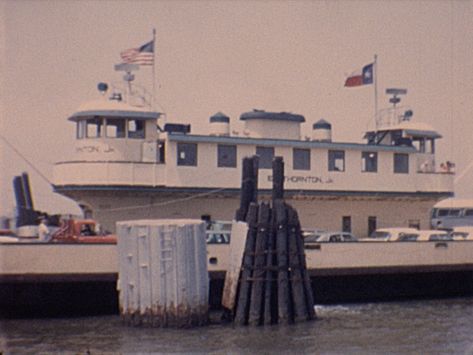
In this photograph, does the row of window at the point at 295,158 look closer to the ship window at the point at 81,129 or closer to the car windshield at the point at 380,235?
the car windshield at the point at 380,235

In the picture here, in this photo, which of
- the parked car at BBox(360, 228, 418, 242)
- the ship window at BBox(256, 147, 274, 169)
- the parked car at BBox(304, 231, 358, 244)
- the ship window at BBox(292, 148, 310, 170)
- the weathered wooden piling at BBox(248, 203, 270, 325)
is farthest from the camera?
the ship window at BBox(292, 148, 310, 170)

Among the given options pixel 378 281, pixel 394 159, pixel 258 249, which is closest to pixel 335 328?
pixel 258 249

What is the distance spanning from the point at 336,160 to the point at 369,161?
1.45 metres

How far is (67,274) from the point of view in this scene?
2189cm

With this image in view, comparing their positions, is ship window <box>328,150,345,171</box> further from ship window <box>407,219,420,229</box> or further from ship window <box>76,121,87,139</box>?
ship window <box>76,121,87,139</box>

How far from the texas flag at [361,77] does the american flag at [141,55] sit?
321 inches

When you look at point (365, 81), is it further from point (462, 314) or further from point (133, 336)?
point (133, 336)

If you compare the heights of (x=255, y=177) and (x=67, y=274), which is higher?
(x=255, y=177)

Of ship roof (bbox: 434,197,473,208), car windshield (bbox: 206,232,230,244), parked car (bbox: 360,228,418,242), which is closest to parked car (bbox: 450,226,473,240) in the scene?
parked car (bbox: 360,228,418,242)

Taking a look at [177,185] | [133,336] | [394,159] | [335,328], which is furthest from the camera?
[394,159]

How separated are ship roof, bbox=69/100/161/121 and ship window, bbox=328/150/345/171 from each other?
6311 millimetres

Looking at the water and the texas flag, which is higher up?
the texas flag

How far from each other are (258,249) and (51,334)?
5.14 meters

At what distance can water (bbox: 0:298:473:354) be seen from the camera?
57.6 ft
